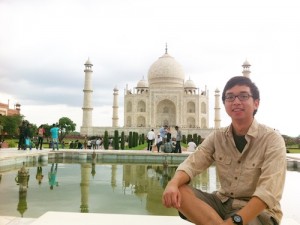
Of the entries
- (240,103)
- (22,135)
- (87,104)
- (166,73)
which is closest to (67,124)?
(87,104)

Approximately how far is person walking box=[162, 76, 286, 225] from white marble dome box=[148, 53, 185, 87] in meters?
32.5

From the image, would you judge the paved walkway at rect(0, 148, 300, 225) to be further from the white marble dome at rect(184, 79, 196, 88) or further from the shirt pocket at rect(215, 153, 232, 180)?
the white marble dome at rect(184, 79, 196, 88)

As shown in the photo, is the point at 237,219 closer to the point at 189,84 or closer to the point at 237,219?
the point at 237,219

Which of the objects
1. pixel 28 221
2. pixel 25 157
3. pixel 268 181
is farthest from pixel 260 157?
pixel 25 157

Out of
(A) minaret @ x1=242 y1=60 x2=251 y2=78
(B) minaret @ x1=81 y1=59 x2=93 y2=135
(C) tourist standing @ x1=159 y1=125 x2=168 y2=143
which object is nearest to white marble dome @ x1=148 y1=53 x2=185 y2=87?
(A) minaret @ x1=242 y1=60 x2=251 y2=78

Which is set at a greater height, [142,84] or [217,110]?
[142,84]

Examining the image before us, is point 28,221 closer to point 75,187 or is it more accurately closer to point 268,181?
point 268,181

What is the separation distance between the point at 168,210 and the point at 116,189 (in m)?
1.31

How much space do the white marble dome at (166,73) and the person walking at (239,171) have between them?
32.5m

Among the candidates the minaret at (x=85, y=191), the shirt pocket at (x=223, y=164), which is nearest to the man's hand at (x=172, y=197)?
the shirt pocket at (x=223, y=164)

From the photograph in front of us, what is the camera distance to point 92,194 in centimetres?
441

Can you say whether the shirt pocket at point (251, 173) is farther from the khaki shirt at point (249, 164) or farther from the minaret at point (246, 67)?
the minaret at point (246, 67)

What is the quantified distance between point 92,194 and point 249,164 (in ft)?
9.73

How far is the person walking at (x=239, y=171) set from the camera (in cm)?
167
